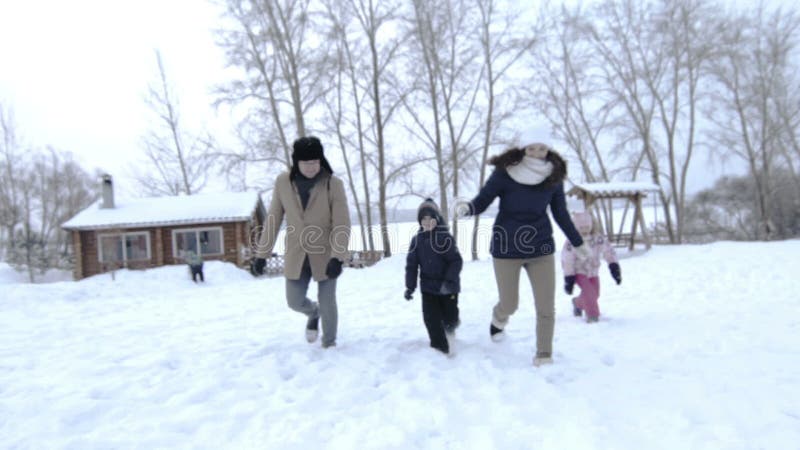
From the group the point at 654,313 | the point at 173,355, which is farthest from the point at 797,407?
the point at 173,355

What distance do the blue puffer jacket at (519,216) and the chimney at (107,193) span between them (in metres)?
20.8

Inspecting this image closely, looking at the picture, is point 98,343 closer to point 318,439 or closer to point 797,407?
point 318,439

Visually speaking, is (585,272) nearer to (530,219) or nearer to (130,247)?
(530,219)

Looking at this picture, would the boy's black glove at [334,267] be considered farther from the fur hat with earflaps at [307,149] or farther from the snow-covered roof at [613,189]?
the snow-covered roof at [613,189]

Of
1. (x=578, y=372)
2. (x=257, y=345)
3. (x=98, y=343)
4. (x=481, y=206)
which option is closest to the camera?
(x=578, y=372)

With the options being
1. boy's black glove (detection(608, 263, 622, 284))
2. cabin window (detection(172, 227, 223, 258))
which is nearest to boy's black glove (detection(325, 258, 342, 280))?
boy's black glove (detection(608, 263, 622, 284))

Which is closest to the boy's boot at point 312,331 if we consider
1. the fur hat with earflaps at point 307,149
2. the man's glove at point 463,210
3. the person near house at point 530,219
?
the fur hat with earflaps at point 307,149

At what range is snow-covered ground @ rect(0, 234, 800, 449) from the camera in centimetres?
235

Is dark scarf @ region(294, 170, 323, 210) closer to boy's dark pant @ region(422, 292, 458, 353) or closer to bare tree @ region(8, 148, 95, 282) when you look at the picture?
boy's dark pant @ region(422, 292, 458, 353)

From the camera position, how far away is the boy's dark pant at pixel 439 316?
3838 millimetres

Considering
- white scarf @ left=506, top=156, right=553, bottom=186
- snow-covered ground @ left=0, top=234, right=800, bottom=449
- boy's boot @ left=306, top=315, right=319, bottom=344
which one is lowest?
snow-covered ground @ left=0, top=234, right=800, bottom=449

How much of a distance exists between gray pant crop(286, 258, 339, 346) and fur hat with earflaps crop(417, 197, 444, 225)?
991 mm

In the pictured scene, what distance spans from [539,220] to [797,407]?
1.87m

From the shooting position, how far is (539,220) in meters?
3.42
